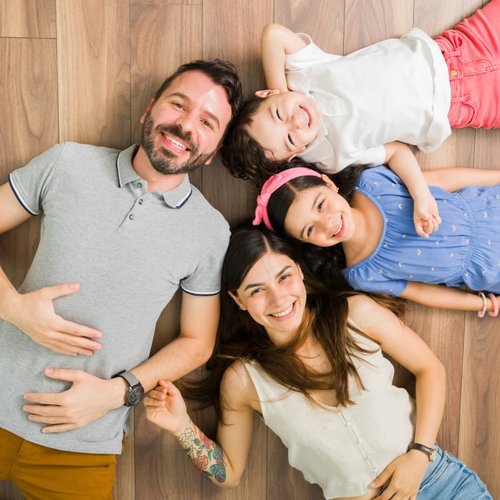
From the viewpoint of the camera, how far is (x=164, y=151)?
5.19 feet

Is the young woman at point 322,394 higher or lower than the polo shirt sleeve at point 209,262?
lower

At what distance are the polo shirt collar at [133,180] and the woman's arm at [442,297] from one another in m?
0.82

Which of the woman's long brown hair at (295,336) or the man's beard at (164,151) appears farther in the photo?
the woman's long brown hair at (295,336)

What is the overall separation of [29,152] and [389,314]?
130cm

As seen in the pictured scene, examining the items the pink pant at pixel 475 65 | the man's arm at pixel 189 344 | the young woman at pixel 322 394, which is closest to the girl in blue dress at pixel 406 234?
the young woman at pixel 322 394

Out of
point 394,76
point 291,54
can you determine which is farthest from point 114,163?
point 394,76

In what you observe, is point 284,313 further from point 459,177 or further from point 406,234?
point 459,177

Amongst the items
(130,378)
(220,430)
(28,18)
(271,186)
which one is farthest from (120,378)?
(28,18)

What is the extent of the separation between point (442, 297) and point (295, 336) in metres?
0.56

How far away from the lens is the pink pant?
183 cm

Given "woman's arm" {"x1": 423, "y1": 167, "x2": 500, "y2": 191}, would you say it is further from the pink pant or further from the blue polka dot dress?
the pink pant

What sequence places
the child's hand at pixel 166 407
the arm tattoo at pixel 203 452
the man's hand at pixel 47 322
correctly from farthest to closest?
the arm tattoo at pixel 203 452, the child's hand at pixel 166 407, the man's hand at pixel 47 322

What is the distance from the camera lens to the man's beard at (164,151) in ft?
5.18

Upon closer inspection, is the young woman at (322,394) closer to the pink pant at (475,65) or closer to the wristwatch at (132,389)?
the wristwatch at (132,389)
